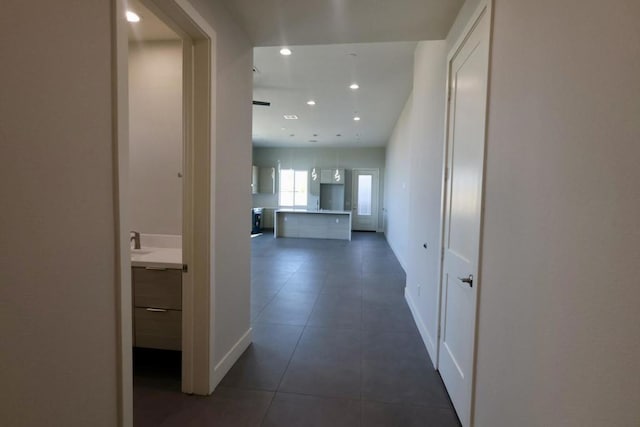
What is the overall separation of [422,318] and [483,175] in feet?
6.47

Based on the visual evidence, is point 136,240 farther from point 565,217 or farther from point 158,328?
point 565,217

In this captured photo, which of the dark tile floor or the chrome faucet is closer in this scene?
the dark tile floor

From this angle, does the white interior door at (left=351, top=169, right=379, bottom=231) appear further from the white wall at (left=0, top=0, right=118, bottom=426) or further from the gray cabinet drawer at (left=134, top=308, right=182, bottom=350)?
the white wall at (left=0, top=0, right=118, bottom=426)

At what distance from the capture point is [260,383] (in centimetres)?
226

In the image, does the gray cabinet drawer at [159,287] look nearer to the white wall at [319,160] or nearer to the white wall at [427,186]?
the white wall at [427,186]

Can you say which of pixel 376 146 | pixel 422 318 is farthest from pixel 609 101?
pixel 376 146

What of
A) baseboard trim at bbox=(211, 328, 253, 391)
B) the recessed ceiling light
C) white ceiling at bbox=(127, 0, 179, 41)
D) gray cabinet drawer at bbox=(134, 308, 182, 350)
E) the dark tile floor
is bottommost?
the dark tile floor

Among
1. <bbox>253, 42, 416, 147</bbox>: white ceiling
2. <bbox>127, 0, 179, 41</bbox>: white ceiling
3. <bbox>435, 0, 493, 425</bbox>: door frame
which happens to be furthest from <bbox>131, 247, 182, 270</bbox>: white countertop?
<bbox>253, 42, 416, 147</bbox>: white ceiling

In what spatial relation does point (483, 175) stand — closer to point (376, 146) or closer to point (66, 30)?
point (66, 30)

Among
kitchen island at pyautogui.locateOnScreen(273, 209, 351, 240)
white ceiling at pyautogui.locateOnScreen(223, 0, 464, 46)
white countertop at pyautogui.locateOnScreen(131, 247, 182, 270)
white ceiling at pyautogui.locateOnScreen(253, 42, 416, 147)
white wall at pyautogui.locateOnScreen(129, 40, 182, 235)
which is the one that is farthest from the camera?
kitchen island at pyautogui.locateOnScreen(273, 209, 351, 240)

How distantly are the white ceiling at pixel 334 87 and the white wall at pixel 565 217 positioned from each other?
9.11 ft

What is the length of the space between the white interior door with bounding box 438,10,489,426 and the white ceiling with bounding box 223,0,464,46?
14.4 inches

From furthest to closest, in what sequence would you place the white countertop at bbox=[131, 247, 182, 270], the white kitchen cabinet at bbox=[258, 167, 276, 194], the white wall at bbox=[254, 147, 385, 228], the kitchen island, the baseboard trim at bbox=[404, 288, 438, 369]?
the white kitchen cabinet at bbox=[258, 167, 276, 194] < the white wall at bbox=[254, 147, 385, 228] < the kitchen island < the baseboard trim at bbox=[404, 288, 438, 369] < the white countertop at bbox=[131, 247, 182, 270]

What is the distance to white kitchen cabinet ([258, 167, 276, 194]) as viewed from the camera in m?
11.8
